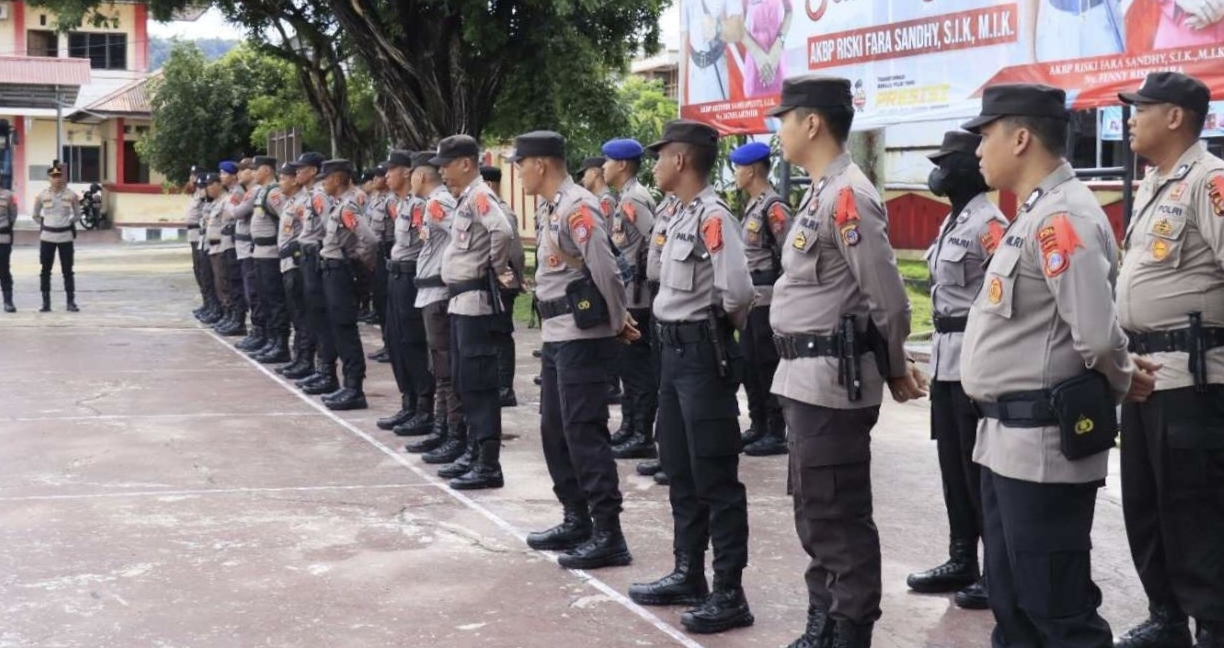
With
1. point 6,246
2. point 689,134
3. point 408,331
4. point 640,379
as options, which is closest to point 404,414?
point 408,331

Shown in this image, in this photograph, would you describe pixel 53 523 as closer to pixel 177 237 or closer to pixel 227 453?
pixel 227 453

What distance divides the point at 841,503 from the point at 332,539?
299 centimetres

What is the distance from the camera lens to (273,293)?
530 inches

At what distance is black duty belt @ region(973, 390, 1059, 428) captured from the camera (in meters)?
3.83

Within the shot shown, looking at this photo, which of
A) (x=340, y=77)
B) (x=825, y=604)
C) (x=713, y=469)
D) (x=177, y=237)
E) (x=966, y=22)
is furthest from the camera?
(x=177, y=237)

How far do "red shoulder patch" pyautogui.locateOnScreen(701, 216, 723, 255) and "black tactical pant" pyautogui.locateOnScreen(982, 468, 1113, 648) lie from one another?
180 cm

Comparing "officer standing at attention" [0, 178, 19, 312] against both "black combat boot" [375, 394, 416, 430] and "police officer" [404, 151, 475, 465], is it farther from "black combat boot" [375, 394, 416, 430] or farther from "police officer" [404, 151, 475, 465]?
"police officer" [404, 151, 475, 465]

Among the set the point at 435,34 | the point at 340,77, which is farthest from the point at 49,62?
the point at 435,34

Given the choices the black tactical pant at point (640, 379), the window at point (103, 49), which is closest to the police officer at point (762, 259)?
Answer: the black tactical pant at point (640, 379)

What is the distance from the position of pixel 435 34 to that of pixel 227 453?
34.3 feet

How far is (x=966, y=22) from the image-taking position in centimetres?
1074

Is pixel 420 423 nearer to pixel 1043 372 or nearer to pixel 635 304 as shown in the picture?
pixel 635 304

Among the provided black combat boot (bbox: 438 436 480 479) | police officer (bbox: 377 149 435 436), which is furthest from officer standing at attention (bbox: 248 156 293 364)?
black combat boot (bbox: 438 436 480 479)

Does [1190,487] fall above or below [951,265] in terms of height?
A: below
